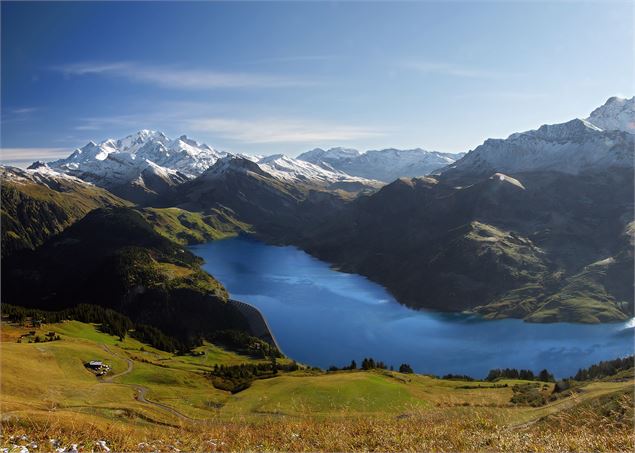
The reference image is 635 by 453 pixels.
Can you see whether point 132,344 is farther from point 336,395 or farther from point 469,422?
point 469,422

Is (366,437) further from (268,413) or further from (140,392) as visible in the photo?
(140,392)

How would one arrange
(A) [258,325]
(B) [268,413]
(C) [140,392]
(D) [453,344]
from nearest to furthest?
1. (B) [268,413]
2. (C) [140,392]
3. (D) [453,344]
4. (A) [258,325]

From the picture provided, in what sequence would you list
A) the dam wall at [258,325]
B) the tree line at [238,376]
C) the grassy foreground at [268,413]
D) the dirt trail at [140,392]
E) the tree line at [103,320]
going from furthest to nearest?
the dam wall at [258,325] → the tree line at [103,320] → the tree line at [238,376] → the dirt trail at [140,392] → the grassy foreground at [268,413]

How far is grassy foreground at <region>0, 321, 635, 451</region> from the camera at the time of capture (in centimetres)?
1430

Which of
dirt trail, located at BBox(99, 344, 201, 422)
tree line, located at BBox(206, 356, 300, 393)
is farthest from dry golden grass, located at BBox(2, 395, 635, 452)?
tree line, located at BBox(206, 356, 300, 393)

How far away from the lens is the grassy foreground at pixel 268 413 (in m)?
14.3

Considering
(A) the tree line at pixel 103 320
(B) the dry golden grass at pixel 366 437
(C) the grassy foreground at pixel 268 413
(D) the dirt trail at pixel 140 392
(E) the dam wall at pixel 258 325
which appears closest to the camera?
(B) the dry golden grass at pixel 366 437

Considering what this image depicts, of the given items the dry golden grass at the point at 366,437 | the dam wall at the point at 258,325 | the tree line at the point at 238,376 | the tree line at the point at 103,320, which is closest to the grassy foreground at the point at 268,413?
the dry golden grass at the point at 366,437

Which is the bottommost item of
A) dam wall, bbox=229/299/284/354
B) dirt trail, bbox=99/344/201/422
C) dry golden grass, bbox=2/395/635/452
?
dam wall, bbox=229/299/284/354

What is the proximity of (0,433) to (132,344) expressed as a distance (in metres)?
132

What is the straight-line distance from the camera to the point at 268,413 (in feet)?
134

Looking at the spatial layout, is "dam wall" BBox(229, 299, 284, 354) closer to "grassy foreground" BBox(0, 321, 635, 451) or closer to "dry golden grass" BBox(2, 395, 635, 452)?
"grassy foreground" BBox(0, 321, 635, 451)

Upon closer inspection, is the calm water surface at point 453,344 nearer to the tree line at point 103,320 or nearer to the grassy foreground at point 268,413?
the tree line at point 103,320

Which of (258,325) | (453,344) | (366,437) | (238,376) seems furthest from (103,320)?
(366,437)
